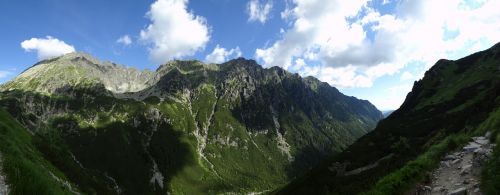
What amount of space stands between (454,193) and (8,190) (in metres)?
21.6

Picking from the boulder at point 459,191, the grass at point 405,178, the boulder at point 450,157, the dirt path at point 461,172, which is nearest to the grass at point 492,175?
the dirt path at point 461,172

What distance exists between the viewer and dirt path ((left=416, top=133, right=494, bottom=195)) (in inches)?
587

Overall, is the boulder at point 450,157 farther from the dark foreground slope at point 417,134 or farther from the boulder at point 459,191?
the boulder at point 459,191

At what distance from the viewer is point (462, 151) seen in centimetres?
2048

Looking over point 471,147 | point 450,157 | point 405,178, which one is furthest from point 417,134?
point 405,178

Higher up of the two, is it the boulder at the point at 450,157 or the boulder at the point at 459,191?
the boulder at the point at 450,157

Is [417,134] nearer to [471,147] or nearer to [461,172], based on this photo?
[471,147]

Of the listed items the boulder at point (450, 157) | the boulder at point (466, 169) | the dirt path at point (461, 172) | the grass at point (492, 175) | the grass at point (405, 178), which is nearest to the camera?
the grass at point (492, 175)

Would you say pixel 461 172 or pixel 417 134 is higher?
pixel 417 134

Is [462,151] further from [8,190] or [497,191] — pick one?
[8,190]

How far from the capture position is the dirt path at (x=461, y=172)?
14.9m

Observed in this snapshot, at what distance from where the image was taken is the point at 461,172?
662 inches

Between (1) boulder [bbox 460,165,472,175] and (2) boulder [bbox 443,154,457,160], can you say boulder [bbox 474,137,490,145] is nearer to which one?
(2) boulder [bbox 443,154,457,160]

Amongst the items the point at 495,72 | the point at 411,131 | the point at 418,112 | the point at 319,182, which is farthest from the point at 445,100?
the point at 319,182
